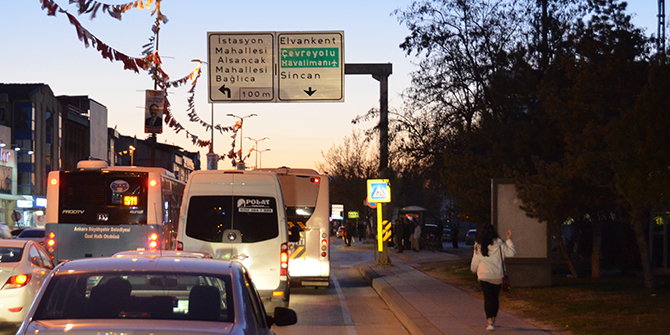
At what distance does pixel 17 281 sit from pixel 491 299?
22.3 feet

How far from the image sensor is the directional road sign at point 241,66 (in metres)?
20.3

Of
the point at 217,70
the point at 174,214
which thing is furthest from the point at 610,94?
the point at 174,214

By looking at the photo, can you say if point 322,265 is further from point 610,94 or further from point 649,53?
point 649,53

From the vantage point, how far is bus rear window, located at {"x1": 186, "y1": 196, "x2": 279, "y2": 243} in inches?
556

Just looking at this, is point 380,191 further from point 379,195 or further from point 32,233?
point 32,233

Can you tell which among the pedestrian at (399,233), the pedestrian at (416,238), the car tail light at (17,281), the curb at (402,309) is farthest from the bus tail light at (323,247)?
the pedestrian at (416,238)

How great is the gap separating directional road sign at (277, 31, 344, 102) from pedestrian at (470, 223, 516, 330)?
8.65m

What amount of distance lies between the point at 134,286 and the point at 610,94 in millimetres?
14285

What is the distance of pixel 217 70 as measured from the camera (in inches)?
806

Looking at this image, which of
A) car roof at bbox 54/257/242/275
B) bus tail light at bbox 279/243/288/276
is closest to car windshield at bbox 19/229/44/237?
bus tail light at bbox 279/243/288/276

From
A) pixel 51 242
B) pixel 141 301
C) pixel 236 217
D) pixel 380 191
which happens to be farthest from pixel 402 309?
pixel 380 191

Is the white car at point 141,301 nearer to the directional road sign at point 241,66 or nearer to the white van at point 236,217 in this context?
the white van at point 236,217

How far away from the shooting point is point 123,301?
509cm

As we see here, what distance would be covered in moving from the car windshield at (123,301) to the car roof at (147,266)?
6 centimetres
